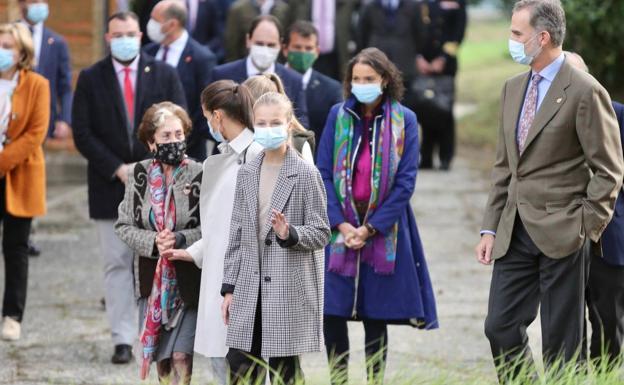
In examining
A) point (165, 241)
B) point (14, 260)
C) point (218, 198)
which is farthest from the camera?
point (14, 260)

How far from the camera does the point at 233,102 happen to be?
6.46m

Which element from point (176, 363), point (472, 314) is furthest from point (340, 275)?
point (472, 314)

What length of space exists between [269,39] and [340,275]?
1.92 meters

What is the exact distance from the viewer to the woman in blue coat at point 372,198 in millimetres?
7184

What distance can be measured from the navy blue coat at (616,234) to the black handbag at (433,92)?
27.4ft

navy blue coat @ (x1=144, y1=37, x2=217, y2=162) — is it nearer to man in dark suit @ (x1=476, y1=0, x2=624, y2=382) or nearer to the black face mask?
the black face mask

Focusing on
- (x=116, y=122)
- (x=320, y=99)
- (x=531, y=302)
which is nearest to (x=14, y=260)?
(x=116, y=122)

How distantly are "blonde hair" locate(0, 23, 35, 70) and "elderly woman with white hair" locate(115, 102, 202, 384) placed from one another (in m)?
2.10

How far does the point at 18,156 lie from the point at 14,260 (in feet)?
2.19

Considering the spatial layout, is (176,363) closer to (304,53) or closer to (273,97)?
(273,97)

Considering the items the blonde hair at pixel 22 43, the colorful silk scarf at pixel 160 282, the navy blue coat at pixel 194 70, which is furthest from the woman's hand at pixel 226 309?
the blonde hair at pixel 22 43

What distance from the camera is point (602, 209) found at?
20.1ft

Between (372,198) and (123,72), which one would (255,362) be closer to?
(372,198)

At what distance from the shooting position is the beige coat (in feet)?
20.0
